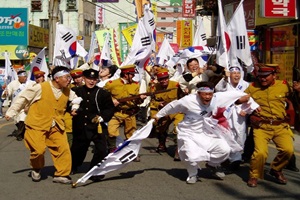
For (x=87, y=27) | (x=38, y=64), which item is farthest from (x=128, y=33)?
(x=87, y=27)

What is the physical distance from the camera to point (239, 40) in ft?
25.6

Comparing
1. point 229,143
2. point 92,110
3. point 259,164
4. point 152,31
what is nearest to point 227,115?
point 229,143

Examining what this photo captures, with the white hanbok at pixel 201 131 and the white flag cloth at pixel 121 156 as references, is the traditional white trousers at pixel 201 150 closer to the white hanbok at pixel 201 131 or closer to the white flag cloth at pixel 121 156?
the white hanbok at pixel 201 131

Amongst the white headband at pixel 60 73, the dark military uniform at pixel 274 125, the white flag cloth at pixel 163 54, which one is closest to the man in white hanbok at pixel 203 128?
the dark military uniform at pixel 274 125

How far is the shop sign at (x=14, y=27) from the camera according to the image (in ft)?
107

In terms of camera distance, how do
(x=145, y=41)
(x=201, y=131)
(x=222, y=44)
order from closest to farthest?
(x=201, y=131) < (x=222, y=44) < (x=145, y=41)

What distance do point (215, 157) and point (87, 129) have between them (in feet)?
6.16

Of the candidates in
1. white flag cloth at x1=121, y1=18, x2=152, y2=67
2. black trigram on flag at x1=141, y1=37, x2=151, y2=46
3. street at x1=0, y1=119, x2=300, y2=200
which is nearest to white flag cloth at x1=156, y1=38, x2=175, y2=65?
white flag cloth at x1=121, y1=18, x2=152, y2=67

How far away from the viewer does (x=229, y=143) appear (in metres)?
7.21

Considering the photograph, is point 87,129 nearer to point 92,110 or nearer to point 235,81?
point 92,110

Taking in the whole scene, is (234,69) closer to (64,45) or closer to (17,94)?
(17,94)

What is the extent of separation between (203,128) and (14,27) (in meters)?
27.8

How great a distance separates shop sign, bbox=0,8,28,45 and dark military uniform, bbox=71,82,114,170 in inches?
1045

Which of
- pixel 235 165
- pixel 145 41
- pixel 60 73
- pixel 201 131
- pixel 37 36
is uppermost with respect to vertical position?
pixel 37 36
